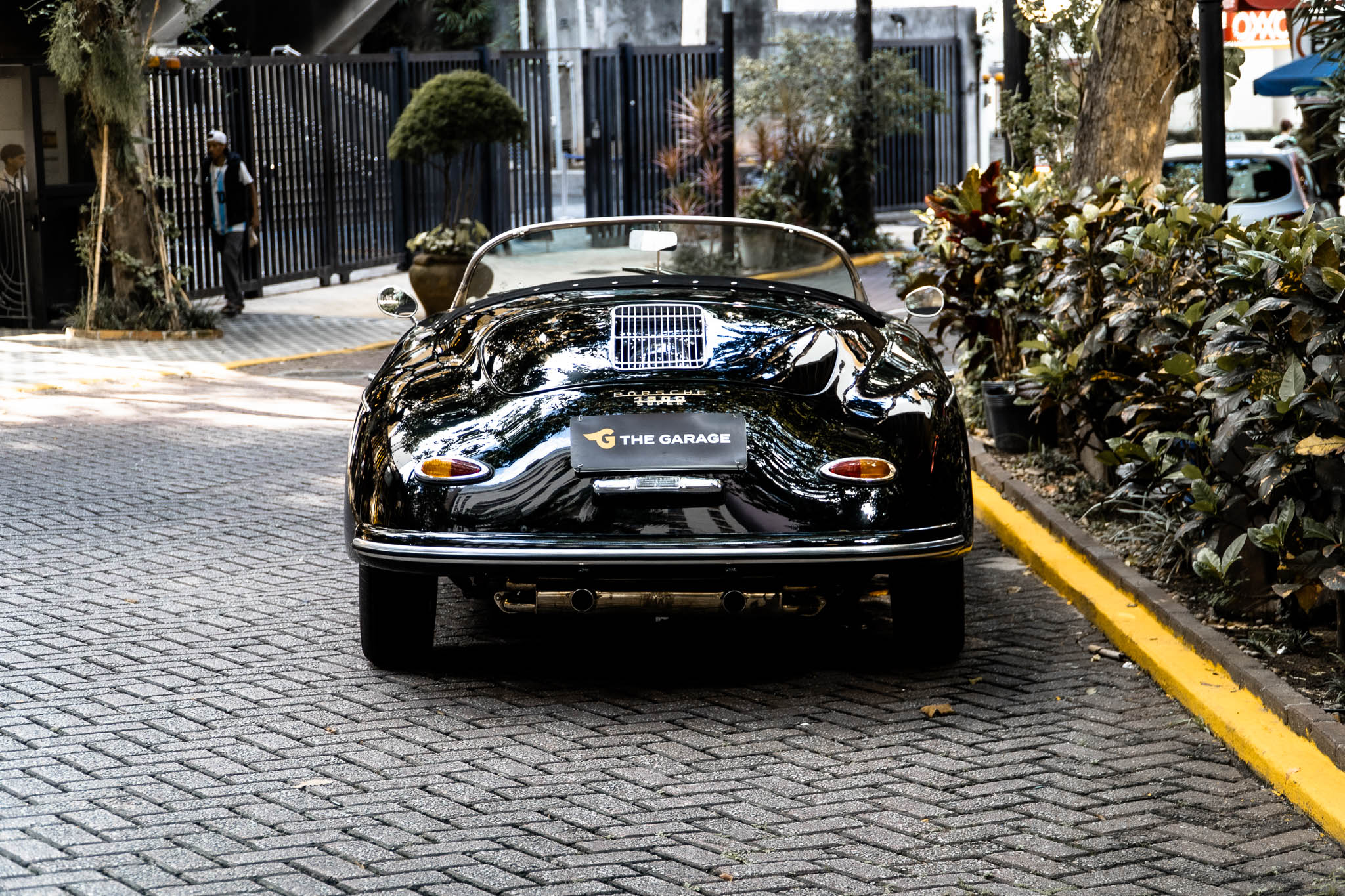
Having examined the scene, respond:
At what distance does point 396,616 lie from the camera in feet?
18.4

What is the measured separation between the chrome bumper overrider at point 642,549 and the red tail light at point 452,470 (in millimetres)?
172

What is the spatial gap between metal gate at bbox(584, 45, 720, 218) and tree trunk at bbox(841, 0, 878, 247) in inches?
107

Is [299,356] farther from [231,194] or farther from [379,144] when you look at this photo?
[379,144]

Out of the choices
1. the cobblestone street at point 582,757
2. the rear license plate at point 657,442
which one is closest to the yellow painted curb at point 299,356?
the cobblestone street at point 582,757

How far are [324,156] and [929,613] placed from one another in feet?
57.2

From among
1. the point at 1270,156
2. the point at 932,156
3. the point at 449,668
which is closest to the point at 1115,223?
the point at 449,668

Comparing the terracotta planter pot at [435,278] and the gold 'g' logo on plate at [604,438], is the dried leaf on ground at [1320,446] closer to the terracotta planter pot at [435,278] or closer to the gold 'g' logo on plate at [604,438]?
the gold 'g' logo on plate at [604,438]

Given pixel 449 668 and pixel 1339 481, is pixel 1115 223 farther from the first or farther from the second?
pixel 449 668

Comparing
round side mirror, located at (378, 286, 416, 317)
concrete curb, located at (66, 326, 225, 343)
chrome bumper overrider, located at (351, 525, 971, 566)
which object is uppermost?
round side mirror, located at (378, 286, 416, 317)

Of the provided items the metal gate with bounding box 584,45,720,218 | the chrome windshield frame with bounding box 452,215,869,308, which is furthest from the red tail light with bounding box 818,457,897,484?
the metal gate with bounding box 584,45,720,218

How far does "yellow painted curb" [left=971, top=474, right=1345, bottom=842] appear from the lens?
4375 millimetres

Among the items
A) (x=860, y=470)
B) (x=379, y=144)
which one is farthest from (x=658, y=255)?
(x=379, y=144)

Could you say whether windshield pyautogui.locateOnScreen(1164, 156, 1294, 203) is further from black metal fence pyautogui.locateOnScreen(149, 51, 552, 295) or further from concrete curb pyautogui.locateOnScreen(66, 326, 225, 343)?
concrete curb pyautogui.locateOnScreen(66, 326, 225, 343)

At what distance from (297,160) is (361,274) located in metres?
2.27
